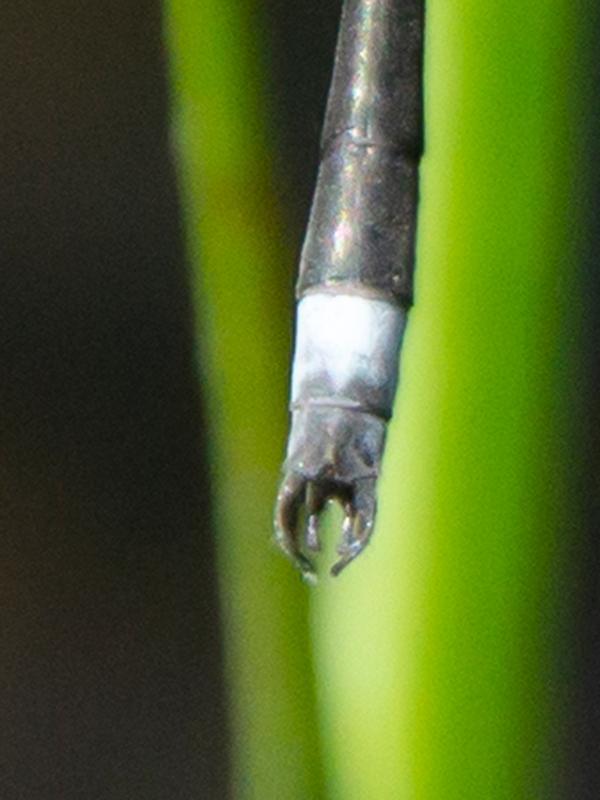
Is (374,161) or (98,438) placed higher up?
(374,161)

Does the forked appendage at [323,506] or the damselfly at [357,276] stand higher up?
the damselfly at [357,276]

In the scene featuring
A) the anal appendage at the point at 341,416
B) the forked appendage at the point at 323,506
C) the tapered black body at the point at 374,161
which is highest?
the tapered black body at the point at 374,161

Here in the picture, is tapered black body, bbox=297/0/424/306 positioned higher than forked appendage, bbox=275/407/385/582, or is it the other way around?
tapered black body, bbox=297/0/424/306

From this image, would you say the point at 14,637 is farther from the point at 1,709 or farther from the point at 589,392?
the point at 589,392

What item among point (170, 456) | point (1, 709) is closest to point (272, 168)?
point (170, 456)

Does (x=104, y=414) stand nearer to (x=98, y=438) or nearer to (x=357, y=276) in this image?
(x=98, y=438)

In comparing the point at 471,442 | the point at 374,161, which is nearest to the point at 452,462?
the point at 471,442

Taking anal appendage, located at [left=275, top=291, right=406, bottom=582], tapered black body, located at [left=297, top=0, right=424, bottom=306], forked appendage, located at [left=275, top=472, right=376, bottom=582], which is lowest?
forked appendage, located at [left=275, top=472, right=376, bottom=582]
